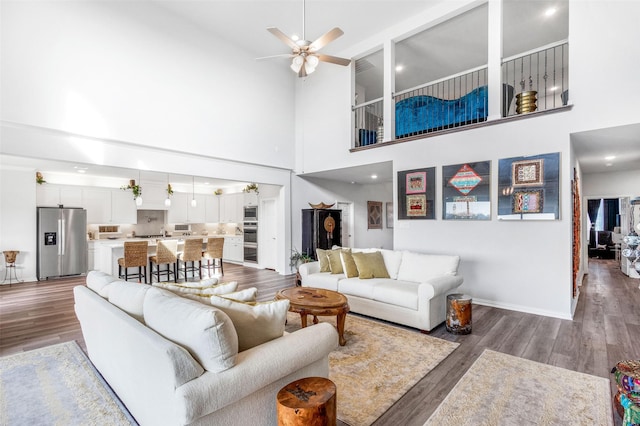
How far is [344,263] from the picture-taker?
4.53m

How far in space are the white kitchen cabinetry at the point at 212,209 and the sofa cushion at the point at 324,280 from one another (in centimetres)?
657

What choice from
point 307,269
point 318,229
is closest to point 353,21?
point 318,229

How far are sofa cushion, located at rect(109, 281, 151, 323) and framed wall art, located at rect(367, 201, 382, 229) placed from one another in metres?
7.84

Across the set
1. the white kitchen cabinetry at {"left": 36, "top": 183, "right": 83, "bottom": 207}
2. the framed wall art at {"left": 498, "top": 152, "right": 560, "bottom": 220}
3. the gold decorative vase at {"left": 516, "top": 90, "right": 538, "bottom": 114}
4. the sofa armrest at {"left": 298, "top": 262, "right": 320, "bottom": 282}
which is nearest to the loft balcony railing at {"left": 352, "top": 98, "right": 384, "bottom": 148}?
the gold decorative vase at {"left": 516, "top": 90, "right": 538, "bottom": 114}

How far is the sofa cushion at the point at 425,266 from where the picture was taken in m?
4.09

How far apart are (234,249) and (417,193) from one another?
6.24 m

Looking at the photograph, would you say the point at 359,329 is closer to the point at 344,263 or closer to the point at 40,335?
the point at 344,263

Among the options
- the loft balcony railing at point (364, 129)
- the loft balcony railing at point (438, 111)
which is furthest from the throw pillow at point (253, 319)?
the loft balcony railing at point (364, 129)

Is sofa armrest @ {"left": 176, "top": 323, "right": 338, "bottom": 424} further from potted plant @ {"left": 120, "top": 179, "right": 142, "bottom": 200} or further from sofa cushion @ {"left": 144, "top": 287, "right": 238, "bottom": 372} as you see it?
potted plant @ {"left": 120, "top": 179, "right": 142, "bottom": 200}

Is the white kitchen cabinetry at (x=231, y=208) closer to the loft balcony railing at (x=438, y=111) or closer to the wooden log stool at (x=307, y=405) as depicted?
the loft balcony railing at (x=438, y=111)

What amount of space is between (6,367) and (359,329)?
3484 mm

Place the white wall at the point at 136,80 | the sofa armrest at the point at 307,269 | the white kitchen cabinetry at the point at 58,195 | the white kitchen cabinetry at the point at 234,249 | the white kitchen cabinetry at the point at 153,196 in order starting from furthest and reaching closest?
the white kitchen cabinetry at the point at 234,249, the white kitchen cabinetry at the point at 153,196, the white kitchen cabinetry at the point at 58,195, the sofa armrest at the point at 307,269, the white wall at the point at 136,80

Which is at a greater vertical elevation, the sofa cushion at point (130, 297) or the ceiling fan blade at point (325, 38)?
the ceiling fan blade at point (325, 38)

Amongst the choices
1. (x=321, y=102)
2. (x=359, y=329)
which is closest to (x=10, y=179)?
(x=321, y=102)
